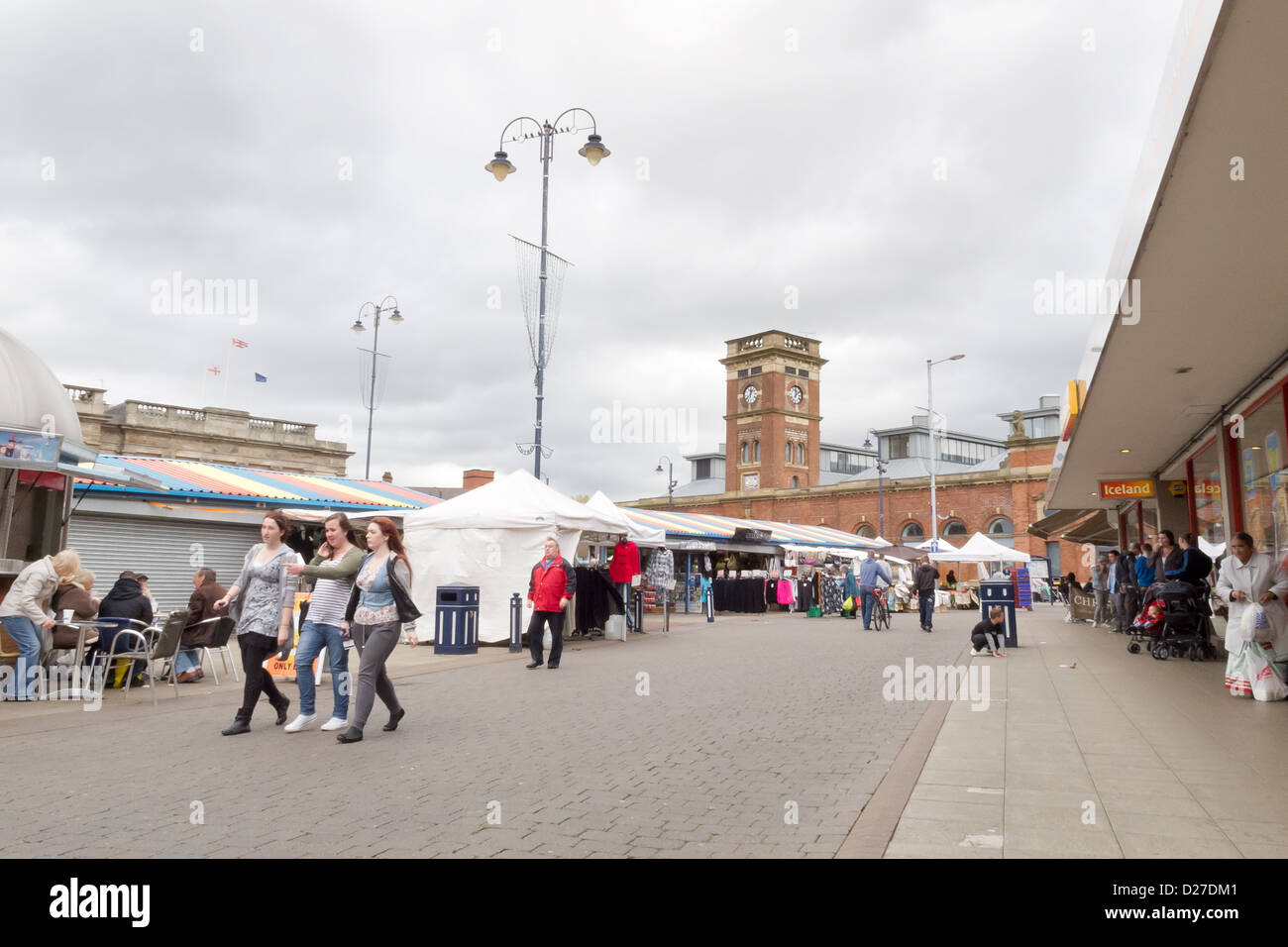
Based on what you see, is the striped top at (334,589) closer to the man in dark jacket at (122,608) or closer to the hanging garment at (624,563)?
the man in dark jacket at (122,608)

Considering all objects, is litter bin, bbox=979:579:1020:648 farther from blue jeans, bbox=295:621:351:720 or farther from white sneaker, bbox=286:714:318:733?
white sneaker, bbox=286:714:318:733

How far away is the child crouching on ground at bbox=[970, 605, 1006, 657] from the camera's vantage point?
1533 cm

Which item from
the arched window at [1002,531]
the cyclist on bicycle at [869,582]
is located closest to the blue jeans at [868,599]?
the cyclist on bicycle at [869,582]

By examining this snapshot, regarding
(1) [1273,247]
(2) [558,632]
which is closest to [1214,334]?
(1) [1273,247]

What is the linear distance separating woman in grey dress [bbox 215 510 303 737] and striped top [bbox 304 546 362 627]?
0.65 ft

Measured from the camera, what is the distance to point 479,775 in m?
6.04

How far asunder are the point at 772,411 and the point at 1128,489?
170 ft

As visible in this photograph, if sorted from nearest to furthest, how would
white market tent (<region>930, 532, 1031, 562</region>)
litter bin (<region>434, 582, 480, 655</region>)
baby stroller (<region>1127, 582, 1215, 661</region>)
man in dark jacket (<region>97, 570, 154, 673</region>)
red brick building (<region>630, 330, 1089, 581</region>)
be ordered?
man in dark jacket (<region>97, 570, 154, 673</region>), baby stroller (<region>1127, 582, 1215, 661</region>), litter bin (<region>434, 582, 480, 655</region>), white market tent (<region>930, 532, 1031, 562</region>), red brick building (<region>630, 330, 1089, 581</region>)

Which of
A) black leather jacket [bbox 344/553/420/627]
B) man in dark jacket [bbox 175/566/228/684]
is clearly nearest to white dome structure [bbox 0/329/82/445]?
man in dark jacket [bbox 175/566/228/684]

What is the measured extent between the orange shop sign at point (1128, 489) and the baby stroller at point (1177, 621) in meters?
6.21

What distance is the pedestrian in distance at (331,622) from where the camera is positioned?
25.1 ft

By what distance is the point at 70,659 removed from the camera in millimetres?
9875

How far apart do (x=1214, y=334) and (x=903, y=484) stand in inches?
1981
